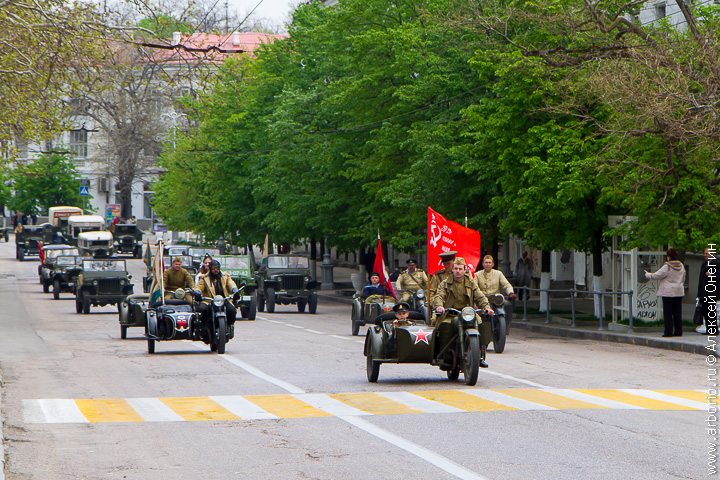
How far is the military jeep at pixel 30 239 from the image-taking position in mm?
90000

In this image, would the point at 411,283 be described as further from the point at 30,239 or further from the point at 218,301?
the point at 30,239

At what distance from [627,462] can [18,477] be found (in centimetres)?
474

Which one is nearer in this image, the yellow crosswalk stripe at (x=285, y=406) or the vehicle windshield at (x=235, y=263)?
the yellow crosswalk stripe at (x=285, y=406)

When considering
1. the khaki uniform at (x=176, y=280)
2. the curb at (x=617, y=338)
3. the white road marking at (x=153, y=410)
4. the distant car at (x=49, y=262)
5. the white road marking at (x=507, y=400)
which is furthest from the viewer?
the distant car at (x=49, y=262)

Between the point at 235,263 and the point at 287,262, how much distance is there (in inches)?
67.6

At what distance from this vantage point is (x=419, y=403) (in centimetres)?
1445

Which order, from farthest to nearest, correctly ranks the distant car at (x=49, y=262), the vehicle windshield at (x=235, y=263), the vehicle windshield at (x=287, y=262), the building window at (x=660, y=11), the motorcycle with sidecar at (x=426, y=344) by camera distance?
1. the distant car at (x=49, y=262)
2. the vehicle windshield at (x=287, y=262)
3. the vehicle windshield at (x=235, y=263)
4. the building window at (x=660, y=11)
5. the motorcycle with sidecar at (x=426, y=344)

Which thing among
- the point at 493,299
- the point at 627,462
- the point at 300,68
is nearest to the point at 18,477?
the point at 627,462

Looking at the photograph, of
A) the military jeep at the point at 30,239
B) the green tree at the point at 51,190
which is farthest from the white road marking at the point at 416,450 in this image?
the green tree at the point at 51,190

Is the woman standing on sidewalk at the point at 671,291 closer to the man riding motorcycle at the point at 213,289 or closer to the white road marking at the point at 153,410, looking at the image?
the man riding motorcycle at the point at 213,289

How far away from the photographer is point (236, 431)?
12.4 meters

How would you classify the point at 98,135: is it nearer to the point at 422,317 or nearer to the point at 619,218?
the point at 619,218

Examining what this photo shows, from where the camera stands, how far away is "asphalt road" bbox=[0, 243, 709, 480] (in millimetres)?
10328

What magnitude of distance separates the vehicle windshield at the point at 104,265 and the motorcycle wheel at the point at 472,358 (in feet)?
95.8
